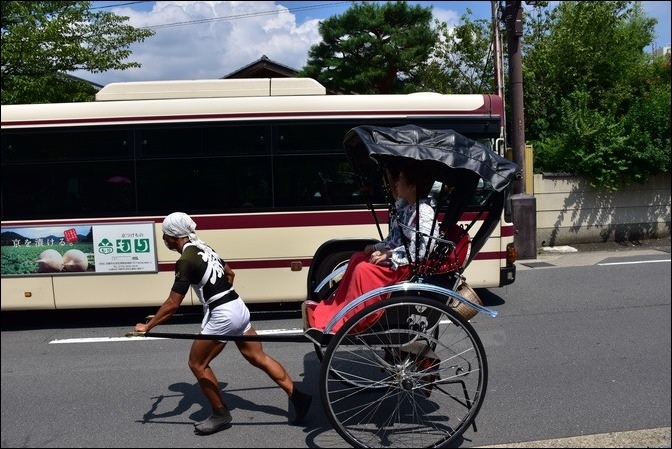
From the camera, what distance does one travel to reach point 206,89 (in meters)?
7.54

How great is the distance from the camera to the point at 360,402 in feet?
15.3

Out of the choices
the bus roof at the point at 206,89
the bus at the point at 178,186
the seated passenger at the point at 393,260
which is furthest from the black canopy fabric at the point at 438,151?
the bus roof at the point at 206,89

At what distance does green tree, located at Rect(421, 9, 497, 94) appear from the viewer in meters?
17.6

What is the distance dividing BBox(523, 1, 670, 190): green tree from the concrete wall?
354 mm

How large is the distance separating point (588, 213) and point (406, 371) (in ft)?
35.0

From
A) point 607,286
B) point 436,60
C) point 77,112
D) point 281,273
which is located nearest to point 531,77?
point 436,60

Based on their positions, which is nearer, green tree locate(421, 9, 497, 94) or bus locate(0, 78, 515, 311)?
bus locate(0, 78, 515, 311)

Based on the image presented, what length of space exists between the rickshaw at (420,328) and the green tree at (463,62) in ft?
46.1

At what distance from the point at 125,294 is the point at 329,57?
1394cm

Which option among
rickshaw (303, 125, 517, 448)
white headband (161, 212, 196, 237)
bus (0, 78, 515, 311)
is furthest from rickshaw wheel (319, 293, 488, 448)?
bus (0, 78, 515, 311)

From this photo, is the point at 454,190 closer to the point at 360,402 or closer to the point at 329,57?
the point at 360,402

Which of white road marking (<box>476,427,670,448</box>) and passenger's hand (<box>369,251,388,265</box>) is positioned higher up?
passenger's hand (<box>369,251,388,265</box>)

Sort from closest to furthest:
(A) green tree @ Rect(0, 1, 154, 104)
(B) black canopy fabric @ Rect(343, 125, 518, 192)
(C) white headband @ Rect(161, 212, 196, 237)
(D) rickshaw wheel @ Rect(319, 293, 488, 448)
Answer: (D) rickshaw wheel @ Rect(319, 293, 488, 448) → (B) black canopy fabric @ Rect(343, 125, 518, 192) → (C) white headband @ Rect(161, 212, 196, 237) → (A) green tree @ Rect(0, 1, 154, 104)

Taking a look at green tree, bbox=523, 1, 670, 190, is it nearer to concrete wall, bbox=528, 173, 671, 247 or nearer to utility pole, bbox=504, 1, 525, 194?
concrete wall, bbox=528, 173, 671, 247
